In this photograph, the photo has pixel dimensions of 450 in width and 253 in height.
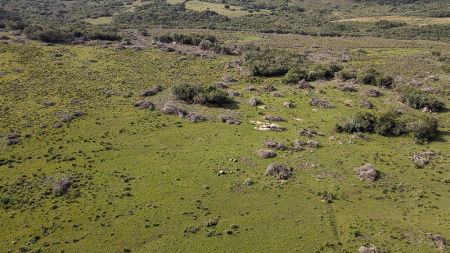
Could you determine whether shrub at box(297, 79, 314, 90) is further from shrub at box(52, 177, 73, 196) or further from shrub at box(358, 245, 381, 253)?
shrub at box(52, 177, 73, 196)

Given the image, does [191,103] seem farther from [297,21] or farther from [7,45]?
[297,21]

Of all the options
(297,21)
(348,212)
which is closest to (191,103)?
(348,212)

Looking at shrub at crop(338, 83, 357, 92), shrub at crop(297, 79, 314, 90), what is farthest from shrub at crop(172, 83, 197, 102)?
shrub at crop(338, 83, 357, 92)

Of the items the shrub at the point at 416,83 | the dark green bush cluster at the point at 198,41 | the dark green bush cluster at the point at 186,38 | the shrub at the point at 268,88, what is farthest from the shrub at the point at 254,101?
the dark green bush cluster at the point at 186,38

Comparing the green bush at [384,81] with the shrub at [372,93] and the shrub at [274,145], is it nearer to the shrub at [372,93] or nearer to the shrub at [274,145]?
the shrub at [372,93]

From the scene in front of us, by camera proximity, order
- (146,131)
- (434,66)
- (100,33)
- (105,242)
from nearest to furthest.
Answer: (105,242) < (146,131) < (434,66) < (100,33)

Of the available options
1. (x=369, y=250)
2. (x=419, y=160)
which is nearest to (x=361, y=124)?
(x=419, y=160)
